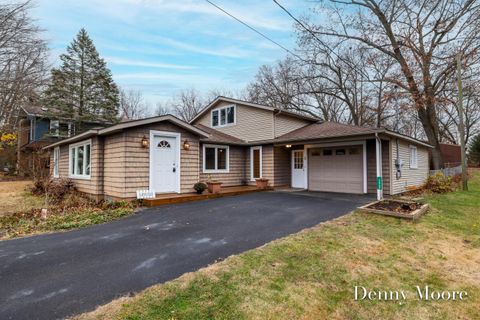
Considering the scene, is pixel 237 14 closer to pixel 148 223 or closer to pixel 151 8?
pixel 151 8

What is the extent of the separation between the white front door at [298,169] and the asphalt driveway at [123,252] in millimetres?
5294

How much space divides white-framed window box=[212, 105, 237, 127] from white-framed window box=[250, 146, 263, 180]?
2.64 m

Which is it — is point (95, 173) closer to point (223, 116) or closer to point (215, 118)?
point (223, 116)

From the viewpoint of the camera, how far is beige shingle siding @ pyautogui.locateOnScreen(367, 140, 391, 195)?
10.5 metres

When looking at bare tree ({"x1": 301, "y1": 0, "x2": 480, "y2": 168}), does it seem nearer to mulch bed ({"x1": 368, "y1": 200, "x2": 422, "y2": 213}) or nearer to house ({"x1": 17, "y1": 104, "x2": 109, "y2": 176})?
mulch bed ({"x1": 368, "y1": 200, "x2": 422, "y2": 213})

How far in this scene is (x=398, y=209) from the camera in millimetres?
6906

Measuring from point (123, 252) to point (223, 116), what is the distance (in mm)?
12634

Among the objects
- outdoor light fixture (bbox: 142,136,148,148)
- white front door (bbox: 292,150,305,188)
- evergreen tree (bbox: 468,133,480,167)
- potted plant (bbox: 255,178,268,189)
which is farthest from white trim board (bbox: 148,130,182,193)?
evergreen tree (bbox: 468,133,480,167)

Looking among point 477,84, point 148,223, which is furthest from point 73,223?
point 477,84

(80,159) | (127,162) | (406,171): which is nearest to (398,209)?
(406,171)

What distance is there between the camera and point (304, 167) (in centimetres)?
1297

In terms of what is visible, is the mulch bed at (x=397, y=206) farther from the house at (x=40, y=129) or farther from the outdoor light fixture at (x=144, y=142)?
the house at (x=40, y=129)

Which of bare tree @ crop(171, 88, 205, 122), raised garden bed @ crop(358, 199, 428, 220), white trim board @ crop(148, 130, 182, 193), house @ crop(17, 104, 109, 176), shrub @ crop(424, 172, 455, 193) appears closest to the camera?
raised garden bed @ crop(358, 199, 428, 220)

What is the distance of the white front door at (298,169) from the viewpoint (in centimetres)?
1310
